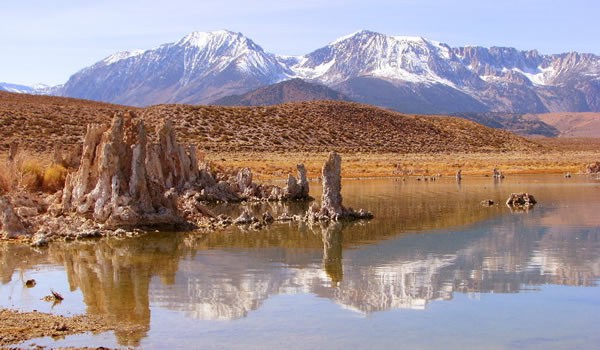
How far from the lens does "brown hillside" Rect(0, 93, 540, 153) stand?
3241 inches

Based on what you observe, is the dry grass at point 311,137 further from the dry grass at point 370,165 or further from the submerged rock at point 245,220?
the submerged rock at point 245,220

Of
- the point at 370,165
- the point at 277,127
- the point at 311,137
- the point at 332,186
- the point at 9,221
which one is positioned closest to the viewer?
the point at 9,221

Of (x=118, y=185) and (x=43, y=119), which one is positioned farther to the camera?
(x=43, y=119)

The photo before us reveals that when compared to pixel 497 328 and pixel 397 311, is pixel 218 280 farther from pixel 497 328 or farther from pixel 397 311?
pixel 497 328

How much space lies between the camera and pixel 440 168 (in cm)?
7431

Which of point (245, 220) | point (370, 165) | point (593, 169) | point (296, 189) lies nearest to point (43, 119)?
point (370, 165)

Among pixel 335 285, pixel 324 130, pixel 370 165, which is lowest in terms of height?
pixel 335 285

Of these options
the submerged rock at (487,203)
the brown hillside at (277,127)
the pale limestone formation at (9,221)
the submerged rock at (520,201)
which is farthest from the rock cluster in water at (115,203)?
the brown hillside at (277,127)

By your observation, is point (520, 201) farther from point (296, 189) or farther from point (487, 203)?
point (296, 189)

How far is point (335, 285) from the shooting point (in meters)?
16.7

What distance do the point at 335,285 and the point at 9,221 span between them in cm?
1226

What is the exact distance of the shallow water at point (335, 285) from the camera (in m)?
12.5

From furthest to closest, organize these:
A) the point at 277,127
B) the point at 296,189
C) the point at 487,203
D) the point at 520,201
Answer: the point at 277,127
the point at 296,189
the point at 487,203
the point at 520,201

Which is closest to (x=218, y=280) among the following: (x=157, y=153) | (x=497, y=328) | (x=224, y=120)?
(x=497, y=328)
